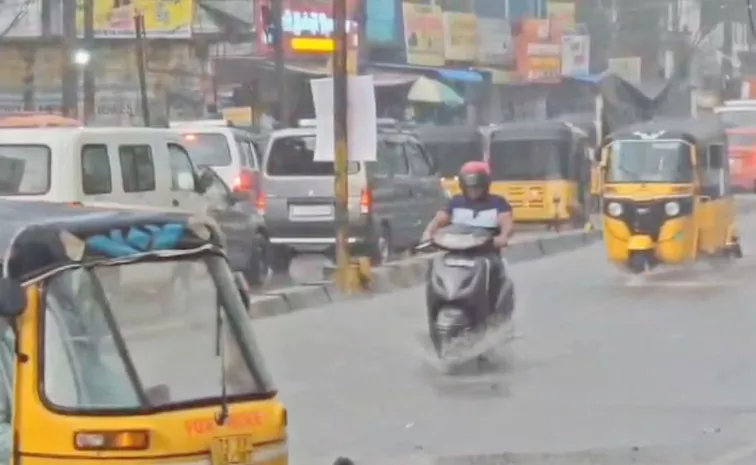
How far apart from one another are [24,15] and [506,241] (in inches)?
1073

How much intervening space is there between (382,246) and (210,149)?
262cm

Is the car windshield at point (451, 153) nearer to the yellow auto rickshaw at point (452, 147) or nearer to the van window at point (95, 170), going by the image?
the yellow auto rickshaw at point (452, 147)

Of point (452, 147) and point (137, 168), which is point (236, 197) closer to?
point (137, 168)

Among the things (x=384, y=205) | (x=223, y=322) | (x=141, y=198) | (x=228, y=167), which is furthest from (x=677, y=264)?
(x=223, y=322)

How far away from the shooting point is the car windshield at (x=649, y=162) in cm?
2138

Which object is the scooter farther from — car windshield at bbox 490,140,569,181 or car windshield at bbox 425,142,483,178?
car windshield at bbox 425,142,483,178

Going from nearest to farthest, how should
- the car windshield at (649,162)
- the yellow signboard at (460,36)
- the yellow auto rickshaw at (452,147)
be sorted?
the car windshield at (649,162)
the yellow auto rickshaw at (452,147)
the yellow signboard at (460,36)

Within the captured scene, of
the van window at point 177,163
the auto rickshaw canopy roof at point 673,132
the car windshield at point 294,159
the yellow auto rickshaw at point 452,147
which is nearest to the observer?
the van window at point 177,163

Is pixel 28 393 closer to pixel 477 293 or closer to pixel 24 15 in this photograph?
pixel 477 293

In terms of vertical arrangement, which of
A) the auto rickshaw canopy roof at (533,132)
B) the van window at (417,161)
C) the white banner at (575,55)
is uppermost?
the white banner at (575,55)

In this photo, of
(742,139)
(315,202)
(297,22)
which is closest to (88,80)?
(297,22)

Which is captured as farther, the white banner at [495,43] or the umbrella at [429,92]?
the white banner at [495,43]

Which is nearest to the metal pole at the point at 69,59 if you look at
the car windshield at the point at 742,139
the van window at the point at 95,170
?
the van window at the point at 95,170

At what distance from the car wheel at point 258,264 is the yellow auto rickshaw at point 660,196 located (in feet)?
13.9
